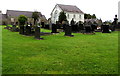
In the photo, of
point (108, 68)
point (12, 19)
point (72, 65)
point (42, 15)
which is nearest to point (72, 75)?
point (72, 65)

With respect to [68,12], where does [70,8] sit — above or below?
above

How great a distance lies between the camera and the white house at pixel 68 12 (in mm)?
57631

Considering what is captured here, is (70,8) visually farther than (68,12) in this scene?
Yes

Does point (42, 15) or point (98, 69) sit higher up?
point (42, 15)

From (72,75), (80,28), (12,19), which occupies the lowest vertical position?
(72,75)

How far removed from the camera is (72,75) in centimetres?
488

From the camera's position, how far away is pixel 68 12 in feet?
189

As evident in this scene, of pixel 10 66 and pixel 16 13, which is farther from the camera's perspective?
pixel 16 13

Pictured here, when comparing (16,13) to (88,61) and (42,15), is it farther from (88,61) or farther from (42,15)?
(88,61)

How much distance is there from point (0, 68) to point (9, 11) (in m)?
71.8

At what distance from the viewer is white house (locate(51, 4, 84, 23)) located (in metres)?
57.6

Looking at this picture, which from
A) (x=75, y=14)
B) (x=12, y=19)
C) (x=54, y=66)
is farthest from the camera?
(x=12, y=19)

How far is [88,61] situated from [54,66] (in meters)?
1.58

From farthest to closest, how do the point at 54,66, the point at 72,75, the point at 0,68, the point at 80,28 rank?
the point at 80,28 < the point at 54,66 < the point at 0,68 < the point at 72,75
